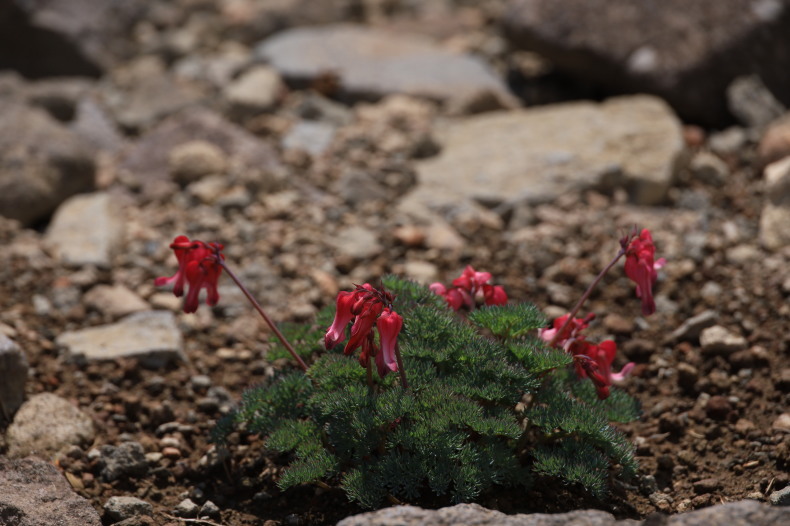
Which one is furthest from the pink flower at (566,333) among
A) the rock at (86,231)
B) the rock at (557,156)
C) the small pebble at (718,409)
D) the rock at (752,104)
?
the rock at (752,104)

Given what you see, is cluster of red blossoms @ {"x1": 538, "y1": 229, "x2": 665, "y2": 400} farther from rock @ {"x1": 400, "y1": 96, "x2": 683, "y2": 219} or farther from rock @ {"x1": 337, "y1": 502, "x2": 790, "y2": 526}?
rock @ {"x1": 400, "y1": 96, "x2": 683, "y2": 219}

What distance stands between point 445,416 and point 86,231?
3335mm

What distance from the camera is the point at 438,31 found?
9.16 metres

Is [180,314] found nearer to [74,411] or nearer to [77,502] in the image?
[74,411]

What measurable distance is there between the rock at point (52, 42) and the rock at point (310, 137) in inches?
87.9

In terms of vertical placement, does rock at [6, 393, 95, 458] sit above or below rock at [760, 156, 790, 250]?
below

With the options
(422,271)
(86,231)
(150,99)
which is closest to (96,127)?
(150,99)

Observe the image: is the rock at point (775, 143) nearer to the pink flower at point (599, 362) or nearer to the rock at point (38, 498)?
the pink flower at point (599, 362)

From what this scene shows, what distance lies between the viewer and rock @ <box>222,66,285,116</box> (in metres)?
7.16

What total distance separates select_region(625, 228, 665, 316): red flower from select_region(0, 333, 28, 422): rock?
2.58m

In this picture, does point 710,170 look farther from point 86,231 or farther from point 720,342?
point 86,231

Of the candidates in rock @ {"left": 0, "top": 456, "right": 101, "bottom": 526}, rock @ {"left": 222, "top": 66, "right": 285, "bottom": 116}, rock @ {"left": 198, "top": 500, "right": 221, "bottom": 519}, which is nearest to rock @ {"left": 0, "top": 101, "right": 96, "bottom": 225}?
rock @ {"left": 222, "top": 66, "right": 285, "bottom": 116}

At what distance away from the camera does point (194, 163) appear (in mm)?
6324

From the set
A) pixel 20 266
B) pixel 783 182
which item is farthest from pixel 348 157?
pixel 783 182
